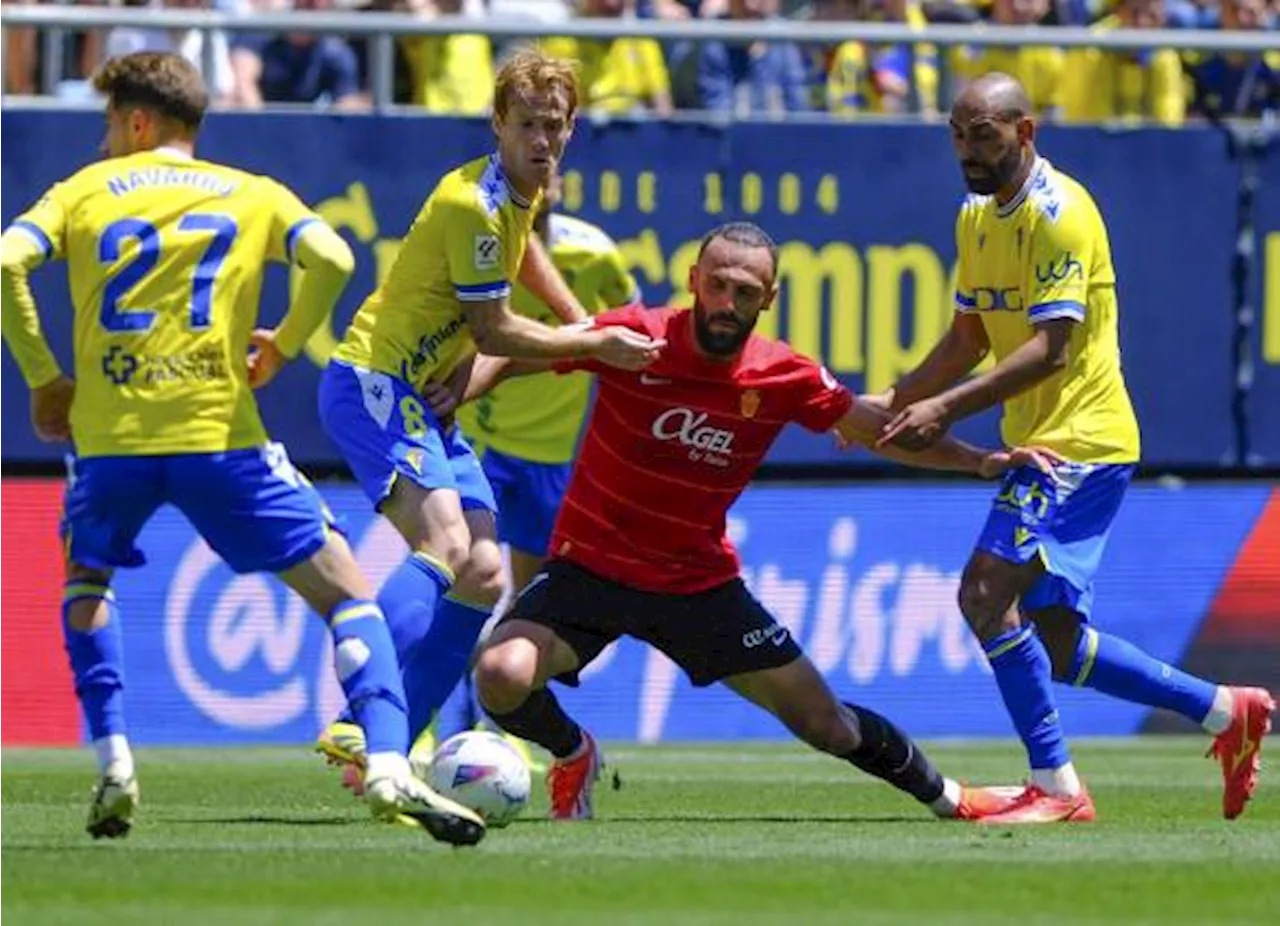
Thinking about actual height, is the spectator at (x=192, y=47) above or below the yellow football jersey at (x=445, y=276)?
above

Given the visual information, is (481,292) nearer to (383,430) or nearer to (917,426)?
(383,430)

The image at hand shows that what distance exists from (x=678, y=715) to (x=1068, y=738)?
81.8 inches

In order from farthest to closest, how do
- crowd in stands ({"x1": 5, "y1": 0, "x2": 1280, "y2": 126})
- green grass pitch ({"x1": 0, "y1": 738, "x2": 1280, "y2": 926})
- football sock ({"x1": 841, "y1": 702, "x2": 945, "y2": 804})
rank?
crowd in stands ({"x1": 5, "y1": 0, "x2": 1280, "y2": 126}) < football sock ({"x1": 841, "y1": 702, "x2": 945, "y2": 804}) < green grass pitch ({"x1": 0, "y1": 738, "x2": 1280, "y2": 926})

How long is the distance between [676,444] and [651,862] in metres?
1.71

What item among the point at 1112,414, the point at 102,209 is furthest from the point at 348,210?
the point at 102,209

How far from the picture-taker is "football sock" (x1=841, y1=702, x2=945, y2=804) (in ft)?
34.3

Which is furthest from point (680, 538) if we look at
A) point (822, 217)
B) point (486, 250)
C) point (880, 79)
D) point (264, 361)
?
point (880, 79)

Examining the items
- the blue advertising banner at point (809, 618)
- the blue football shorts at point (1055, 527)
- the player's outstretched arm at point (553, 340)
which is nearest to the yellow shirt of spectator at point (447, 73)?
the blue advertising banner at point (809, 618)

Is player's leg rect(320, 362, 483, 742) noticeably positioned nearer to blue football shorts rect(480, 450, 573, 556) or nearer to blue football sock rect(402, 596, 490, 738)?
blue football sock rect(402, 596, 490, 738)

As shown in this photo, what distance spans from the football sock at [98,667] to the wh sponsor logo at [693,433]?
1.88 m

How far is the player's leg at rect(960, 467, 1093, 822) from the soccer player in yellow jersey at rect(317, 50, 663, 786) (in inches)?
65.7

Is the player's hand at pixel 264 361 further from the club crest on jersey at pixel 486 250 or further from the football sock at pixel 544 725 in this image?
the football sock at pixel 544 725

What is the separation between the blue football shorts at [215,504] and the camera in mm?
9266

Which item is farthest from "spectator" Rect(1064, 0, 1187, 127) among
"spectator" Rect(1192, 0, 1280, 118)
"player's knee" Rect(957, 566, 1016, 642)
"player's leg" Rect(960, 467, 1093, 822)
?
"player's knee" Rect(957, 566, 1016, 642)
